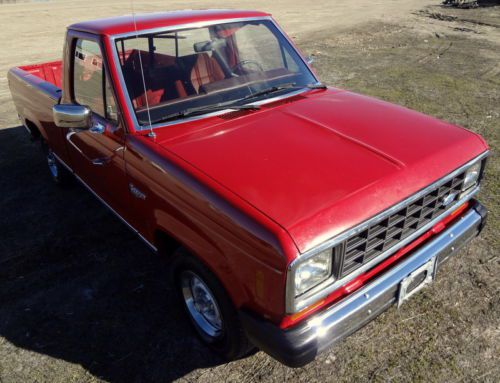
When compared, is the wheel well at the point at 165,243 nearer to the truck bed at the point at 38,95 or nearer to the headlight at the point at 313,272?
the headlight at the point at 313,272

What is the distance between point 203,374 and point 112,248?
1.68 meters

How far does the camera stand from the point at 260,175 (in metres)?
2.29

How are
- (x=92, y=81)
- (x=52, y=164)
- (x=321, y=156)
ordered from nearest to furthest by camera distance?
1. (x=321, y=156)
2. (x=92, y=81)
3. (x=52, y=164)

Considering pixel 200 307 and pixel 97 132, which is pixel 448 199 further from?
pixel 97 132

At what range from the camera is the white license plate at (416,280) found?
7.89ft

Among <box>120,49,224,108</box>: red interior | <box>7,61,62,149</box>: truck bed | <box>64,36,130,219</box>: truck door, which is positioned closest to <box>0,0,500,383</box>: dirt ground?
A: <box>64,36,130,219</box>: truck door

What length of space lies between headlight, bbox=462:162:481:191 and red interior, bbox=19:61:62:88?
4.69 m

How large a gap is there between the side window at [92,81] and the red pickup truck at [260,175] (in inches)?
0.7

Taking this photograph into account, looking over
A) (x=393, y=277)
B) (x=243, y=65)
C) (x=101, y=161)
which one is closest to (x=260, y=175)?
(x=393, y=277)

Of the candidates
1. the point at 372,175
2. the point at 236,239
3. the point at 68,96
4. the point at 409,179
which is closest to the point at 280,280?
the point at 236,239

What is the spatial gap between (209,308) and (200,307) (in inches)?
4.2

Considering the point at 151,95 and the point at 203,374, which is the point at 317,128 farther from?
the point at 203,374

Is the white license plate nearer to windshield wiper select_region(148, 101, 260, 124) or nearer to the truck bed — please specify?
windshield wiper select_region(148, 101, 260, 124)

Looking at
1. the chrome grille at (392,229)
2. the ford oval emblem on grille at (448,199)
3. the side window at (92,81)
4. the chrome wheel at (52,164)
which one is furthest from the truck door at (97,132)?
the ford oval emblem on grille at (448,199)
